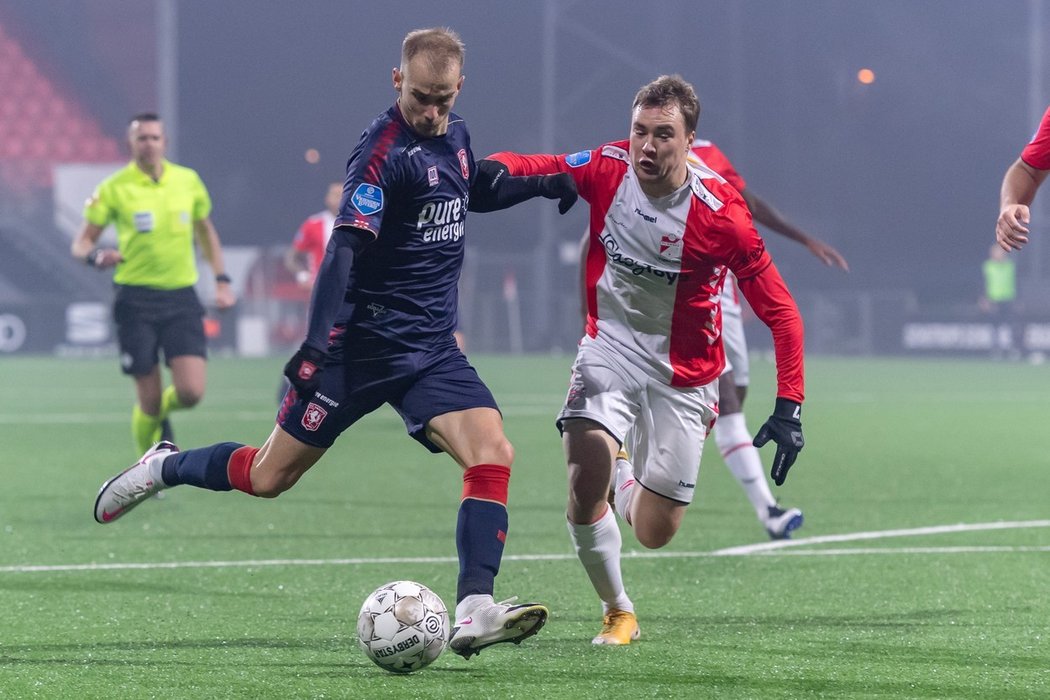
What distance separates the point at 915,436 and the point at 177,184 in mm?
6775

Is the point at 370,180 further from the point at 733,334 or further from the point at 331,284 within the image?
the point at 733,334

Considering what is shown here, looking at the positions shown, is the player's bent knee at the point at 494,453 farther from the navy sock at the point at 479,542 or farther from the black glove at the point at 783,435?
the black glove at the point at 783,435

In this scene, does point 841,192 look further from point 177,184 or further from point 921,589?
point 921,589

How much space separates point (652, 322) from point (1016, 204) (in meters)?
1.21

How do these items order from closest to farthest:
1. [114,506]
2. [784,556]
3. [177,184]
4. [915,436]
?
[114,506] → [784,556] → [177,184] → [915,436]

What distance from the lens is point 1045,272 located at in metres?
32.2

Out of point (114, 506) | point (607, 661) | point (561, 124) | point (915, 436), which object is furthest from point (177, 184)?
point (561, 124)

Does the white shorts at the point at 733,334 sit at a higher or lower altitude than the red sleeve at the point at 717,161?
lower

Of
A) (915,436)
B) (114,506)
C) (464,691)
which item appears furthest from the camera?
(915,436)

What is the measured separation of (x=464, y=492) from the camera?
16.5 feet

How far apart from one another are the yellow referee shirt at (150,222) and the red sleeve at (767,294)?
4892mm

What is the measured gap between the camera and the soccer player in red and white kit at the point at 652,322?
516 cm

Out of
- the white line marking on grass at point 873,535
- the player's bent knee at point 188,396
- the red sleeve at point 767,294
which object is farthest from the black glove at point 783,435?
the player's bent knee at point 188,396

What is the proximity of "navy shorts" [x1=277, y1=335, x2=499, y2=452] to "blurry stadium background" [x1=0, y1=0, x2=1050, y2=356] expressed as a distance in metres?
26.1
